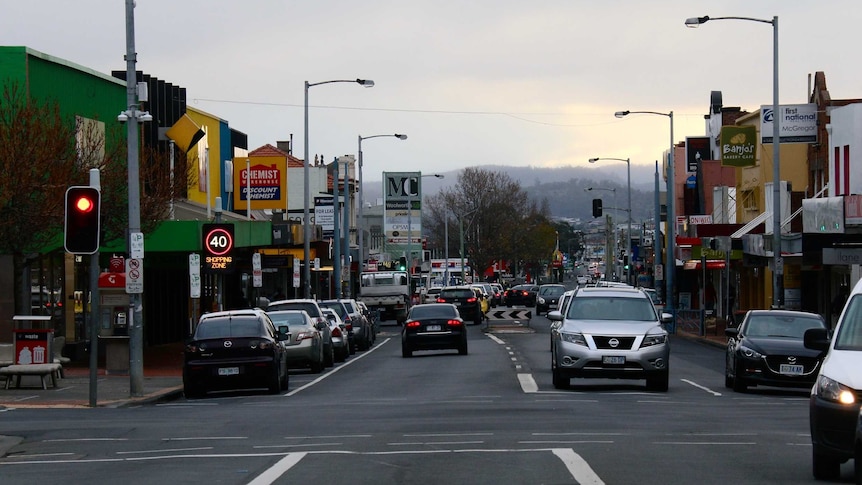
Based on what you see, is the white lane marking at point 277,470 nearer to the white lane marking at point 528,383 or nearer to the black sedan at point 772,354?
the white lane marking at point 528,383

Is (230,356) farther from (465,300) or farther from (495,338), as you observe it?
(465,300)

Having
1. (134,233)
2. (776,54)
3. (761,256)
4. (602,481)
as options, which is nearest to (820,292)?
(761,256)

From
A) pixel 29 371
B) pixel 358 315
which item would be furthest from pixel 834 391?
pixel 358 315

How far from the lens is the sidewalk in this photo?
23.7 metres

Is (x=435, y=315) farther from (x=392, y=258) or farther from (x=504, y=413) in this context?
(x=392, y=258)

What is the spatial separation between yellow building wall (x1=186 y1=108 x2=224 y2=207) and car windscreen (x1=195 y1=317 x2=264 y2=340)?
83.7ft

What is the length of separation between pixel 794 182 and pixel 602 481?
4953 centimetres

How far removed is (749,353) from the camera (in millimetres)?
25172

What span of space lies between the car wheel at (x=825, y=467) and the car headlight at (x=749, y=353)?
1331 centimetres

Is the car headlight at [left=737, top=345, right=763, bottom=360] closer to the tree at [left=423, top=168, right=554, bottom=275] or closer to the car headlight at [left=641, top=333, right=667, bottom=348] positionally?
the car headlight at [left=641, top=333, right=667, bottom=348]

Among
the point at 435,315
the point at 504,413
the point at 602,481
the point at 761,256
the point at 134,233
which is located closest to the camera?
the point at 602,481

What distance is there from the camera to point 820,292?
5400 cm

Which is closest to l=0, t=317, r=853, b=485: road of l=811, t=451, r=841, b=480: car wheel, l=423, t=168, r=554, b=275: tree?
l=811, t=451, r=841, b=480: car wheel

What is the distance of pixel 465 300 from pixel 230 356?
3919 centimetres
